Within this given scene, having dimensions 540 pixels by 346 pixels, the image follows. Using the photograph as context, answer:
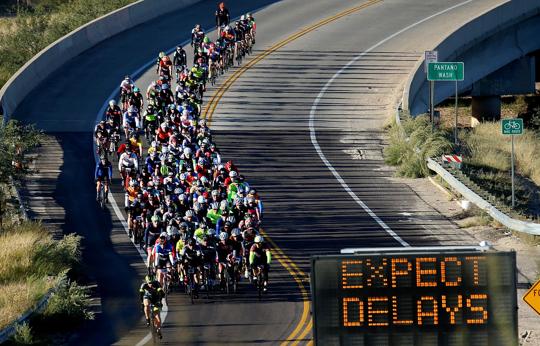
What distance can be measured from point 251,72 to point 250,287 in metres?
24.3

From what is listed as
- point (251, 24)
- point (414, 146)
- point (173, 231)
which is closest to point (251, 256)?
point (173, 231)

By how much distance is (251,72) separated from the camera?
52.2 metres

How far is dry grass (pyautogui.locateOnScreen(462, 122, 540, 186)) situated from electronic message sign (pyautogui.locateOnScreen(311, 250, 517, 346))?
963 inches

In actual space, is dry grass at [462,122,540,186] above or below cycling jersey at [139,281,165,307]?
above

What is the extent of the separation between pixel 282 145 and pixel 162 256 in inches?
633

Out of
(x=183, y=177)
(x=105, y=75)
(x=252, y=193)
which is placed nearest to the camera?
(x=252, y=193)

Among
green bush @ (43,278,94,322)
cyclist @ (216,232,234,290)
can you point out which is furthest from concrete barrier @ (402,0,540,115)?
green bush @ (43,278,94,322)

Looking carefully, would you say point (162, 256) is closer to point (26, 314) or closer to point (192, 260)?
point (192, 260)

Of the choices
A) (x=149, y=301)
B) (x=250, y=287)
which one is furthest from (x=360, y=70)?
(x=149, y=301)

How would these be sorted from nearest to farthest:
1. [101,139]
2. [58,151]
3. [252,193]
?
[252,193] < [101,139] < [58,151]

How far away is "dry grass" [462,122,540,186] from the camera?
41156 millimetres

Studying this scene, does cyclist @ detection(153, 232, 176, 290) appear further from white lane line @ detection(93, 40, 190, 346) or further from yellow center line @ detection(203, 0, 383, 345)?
yellow center line @ detection(203, 0, 383, 345)

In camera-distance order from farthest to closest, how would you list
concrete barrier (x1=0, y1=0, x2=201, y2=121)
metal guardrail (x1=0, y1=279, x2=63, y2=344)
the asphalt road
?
concrete barrier (x1=0, y1=0, x2=201, y2=121) → the asphalt road → metal guardrail (x1=0, y1=279, x2=63, y2=344)

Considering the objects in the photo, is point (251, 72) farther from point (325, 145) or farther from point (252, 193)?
point (252, 193)
